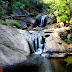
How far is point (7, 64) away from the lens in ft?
31.4

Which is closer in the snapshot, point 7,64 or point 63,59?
point 7,64

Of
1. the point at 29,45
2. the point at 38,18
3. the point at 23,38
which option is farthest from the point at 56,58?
the point at 38,18

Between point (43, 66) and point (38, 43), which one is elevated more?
point (38, 43)

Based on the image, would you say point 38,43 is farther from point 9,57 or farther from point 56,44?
point 9,57

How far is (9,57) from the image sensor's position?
1027cm

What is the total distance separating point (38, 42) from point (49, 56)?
4.10 metres

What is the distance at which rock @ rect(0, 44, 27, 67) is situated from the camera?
31.2ft

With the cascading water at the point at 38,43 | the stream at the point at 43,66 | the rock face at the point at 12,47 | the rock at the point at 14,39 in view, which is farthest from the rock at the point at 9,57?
the cascading water at the point at 38,43

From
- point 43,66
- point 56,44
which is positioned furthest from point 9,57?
point 56,44

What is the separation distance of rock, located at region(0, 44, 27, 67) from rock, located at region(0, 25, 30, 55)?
1.22 m

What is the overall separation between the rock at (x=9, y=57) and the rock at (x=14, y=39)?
1221 millimetres

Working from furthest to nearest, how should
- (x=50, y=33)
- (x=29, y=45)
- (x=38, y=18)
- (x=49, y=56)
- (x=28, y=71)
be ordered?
1. (x=38, y=18)
2. (x=50, y=33)
3. (x=29, y=45)
4. (x=49, y=56)
5. (x=28, y=71)

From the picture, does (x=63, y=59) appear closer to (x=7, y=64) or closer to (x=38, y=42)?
(x=38, y=42)

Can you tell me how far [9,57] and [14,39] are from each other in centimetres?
331
